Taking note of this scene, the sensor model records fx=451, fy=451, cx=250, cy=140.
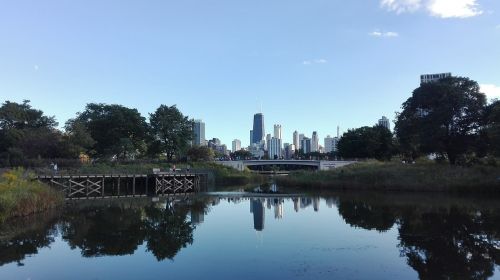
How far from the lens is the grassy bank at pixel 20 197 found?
24.7 metres

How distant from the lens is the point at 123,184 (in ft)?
221

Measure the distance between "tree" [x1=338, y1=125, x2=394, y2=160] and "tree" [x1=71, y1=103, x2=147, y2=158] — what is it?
50.9 metres

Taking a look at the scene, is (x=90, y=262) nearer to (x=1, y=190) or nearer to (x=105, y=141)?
(x=1, y=190)

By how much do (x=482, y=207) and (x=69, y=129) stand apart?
187 feet

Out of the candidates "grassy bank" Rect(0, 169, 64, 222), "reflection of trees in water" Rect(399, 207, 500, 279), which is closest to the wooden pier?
"grassy bank" Rect(0, 169, 64, 222)

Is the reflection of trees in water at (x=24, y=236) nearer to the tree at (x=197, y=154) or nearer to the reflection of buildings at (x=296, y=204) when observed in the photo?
the reflection of buildings at (x=296, y=204)

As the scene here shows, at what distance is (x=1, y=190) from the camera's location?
84.3 feet

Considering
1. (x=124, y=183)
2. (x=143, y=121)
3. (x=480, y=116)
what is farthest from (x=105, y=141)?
(x=480, y=116)

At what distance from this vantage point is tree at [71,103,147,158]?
78062mm

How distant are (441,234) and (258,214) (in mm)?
13059

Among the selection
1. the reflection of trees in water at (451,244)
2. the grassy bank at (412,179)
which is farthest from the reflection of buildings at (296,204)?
the grassy bank at (412,179)

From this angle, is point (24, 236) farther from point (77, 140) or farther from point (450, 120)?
point (450, 120)

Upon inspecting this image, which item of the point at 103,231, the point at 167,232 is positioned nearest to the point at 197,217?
the point at 167,232

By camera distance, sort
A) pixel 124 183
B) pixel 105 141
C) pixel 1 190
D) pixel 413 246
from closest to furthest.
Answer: pixel 413 246 < pixel 1 190 < pixel 124 183 < pixel 105 141
